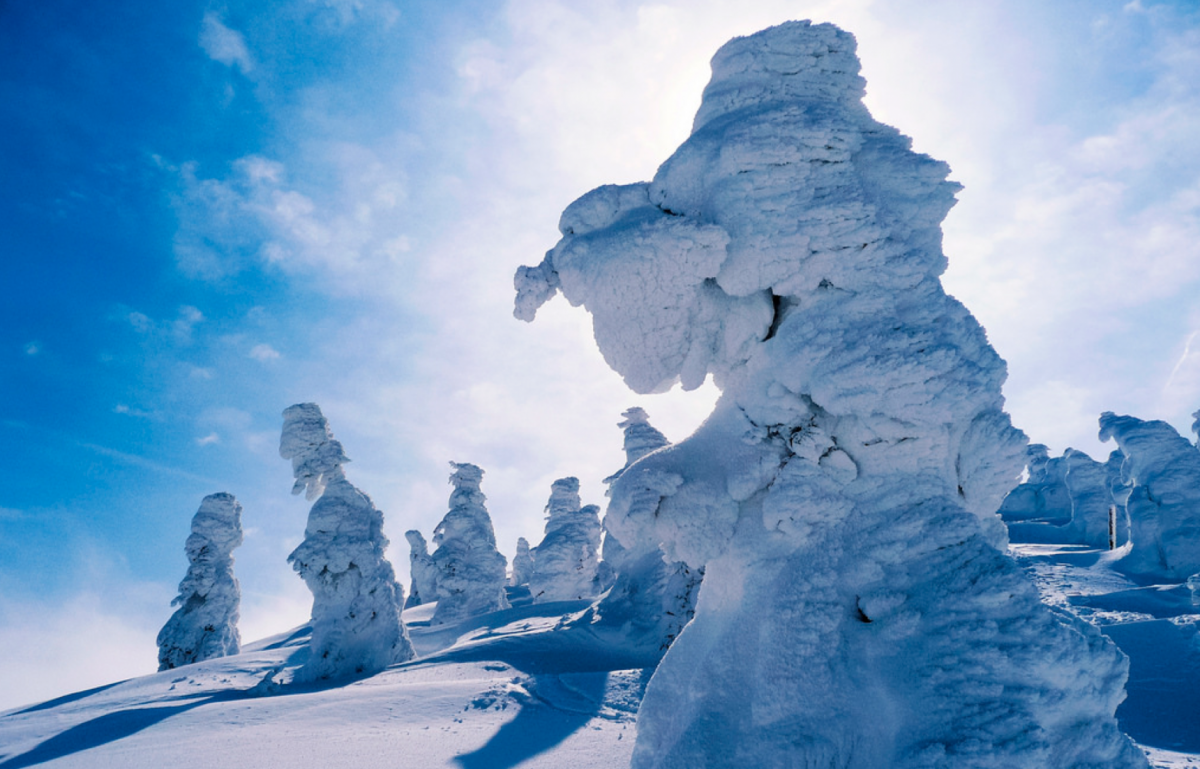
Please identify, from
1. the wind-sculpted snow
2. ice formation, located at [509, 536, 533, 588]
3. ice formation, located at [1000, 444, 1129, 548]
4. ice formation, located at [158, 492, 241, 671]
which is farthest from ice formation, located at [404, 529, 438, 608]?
ice formation, located at [1000, 444, 1129, 548]

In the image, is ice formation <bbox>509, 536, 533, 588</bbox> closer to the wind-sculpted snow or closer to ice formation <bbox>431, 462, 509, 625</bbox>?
ice formation <bbox>431, 462, 509, 625</bbox>

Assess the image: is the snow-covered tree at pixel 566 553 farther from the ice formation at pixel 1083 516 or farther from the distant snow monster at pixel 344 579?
the ice formation at pixel 1083 516

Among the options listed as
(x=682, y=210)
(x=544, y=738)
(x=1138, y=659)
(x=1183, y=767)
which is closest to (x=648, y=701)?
(x=544, y=738)

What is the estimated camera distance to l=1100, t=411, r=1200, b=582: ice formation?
16703mm

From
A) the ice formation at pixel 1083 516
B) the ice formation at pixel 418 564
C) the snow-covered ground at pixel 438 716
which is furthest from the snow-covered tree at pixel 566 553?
the ice formation at pixel 1083 516

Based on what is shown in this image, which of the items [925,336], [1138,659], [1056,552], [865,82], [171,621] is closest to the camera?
[925,336]

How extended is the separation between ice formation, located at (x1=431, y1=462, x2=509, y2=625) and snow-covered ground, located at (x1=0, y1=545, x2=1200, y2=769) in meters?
11.6

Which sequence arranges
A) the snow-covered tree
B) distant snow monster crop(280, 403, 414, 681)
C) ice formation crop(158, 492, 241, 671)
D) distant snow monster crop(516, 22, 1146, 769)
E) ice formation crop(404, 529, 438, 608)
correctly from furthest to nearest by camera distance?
ice formation crop(404, 529, 438, 608) < the snow-covered tree < ice formation crop(158, 492, 241, 671) < distant snow monster crop(280, 403, 414, 681) < distant snow monster crop(516, 22, 1146, 769)

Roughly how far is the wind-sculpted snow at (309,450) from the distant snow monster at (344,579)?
0.02m

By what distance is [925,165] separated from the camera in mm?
4477

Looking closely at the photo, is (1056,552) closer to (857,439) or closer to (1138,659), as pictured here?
(1138,659)

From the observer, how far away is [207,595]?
1866 centimetres

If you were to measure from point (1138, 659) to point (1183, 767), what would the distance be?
5370 millimetres

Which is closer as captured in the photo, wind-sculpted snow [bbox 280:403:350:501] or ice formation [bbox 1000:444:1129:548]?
wind-sculpted snow [bbox 280:403:350:501]
